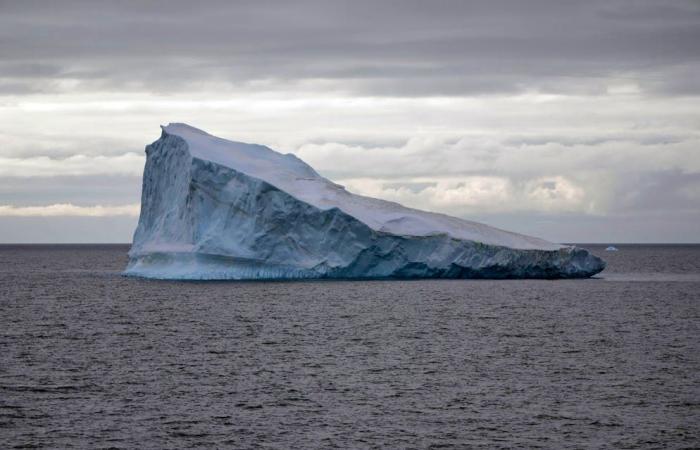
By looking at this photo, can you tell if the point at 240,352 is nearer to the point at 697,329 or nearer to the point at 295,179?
the point at 697,329

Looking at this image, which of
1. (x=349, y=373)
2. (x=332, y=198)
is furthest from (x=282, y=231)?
(x=349, y=373)

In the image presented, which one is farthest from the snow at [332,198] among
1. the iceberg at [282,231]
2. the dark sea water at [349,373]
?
the dark sea water at [349,373]

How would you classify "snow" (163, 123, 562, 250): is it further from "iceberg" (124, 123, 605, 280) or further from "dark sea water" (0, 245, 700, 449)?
"dark sea water" (0, 245, 700, 449)

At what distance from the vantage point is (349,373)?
79.4ft

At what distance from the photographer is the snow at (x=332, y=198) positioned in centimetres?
4584

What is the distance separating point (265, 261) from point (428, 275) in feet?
27.6

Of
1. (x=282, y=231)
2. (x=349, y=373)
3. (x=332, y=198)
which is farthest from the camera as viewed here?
(x=332, y=198)

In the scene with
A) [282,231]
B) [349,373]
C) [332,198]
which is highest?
[332,198]

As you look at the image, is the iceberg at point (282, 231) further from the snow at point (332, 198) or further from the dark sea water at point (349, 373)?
the dark sea water at point (349, 373)

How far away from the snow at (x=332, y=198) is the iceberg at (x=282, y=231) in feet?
0.29

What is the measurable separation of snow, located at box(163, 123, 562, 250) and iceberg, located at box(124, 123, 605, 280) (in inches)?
3.5

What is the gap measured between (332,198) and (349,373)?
23113mm

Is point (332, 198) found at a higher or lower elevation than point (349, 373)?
higher

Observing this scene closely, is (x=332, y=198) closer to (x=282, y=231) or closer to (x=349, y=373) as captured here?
(x=282, y=231)
